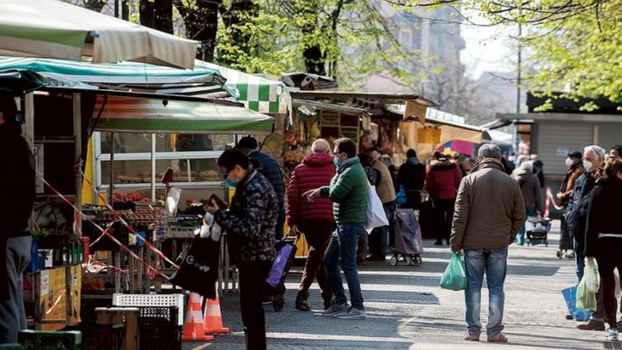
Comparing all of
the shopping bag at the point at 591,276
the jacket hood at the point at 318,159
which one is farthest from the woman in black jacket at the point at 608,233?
the jacket hood at the point at 318,159

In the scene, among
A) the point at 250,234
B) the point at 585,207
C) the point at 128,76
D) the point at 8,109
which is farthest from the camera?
the point at 585,207

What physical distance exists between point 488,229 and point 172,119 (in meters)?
3.84

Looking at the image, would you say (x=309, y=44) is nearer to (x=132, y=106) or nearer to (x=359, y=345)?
(x=132, y=106)

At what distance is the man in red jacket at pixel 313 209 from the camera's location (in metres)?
13.1

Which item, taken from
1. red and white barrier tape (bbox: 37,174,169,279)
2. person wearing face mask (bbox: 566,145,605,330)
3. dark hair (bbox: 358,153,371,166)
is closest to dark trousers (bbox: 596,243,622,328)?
person wearing face mask (bbox: 566,145,605,330)

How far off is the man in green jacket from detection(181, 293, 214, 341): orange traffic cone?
2.18 meters

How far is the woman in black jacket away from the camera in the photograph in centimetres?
1176

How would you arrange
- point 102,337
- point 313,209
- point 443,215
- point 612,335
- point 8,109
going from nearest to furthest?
point 8,109
point 102,337
point 612,335
point 313,209
point 443,215

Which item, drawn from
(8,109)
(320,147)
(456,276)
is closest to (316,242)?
(320,147)

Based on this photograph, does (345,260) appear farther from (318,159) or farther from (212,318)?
(212,318)

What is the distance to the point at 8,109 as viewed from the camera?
834 centimetres

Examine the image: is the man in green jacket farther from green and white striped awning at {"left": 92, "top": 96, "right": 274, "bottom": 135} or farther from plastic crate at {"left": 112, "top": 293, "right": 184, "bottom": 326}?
plastic crate at {"left": 112, "top": 293, "right": 184, "bottom": 326}

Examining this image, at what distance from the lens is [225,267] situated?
1467 centimetres

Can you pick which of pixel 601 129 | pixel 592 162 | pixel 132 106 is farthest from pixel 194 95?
pixel 601 129
